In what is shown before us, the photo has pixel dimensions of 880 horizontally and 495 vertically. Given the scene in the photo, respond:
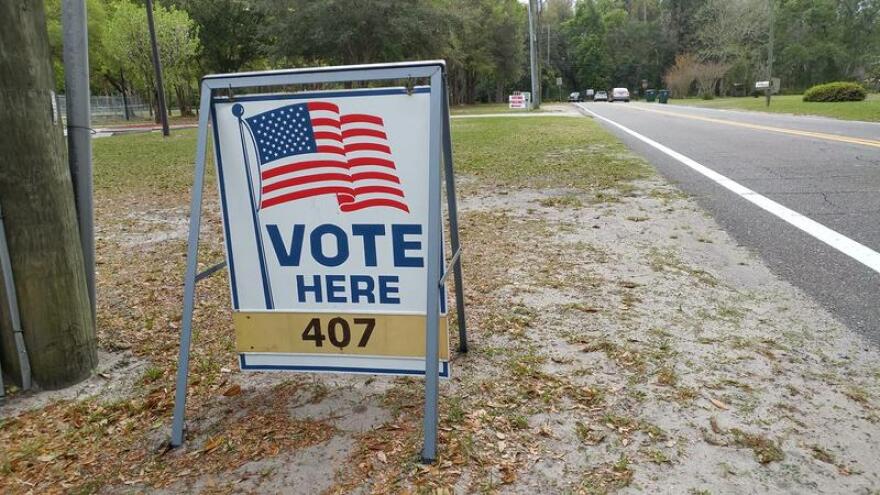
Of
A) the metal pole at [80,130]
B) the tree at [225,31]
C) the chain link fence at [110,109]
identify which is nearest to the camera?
the metal pole at [80,130]

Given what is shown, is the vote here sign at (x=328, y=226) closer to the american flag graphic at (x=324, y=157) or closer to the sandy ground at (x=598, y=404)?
the american flag graphic at (x=324, y=157)

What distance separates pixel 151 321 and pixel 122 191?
7.37 metres

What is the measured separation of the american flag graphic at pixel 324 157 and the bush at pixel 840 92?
36.8 meters

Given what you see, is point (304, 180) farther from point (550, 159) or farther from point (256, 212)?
point (550, 159)

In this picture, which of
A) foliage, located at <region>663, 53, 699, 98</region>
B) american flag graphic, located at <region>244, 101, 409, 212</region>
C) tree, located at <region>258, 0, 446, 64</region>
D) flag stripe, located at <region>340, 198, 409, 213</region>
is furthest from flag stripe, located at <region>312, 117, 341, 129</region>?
foliage, located at <region>663, 53, 699, 98</region>

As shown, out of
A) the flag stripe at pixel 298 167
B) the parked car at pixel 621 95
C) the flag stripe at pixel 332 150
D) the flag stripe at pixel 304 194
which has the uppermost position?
the parked car at pixel 621 95

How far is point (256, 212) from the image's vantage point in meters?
2.97

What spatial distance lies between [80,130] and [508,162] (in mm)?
9642

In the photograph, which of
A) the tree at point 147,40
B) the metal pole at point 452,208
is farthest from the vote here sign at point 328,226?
the tree at point 147,40

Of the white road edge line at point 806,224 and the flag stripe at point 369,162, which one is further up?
the flag stripe at point 369,162

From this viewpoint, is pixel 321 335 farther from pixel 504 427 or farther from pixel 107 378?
pixel 107 378

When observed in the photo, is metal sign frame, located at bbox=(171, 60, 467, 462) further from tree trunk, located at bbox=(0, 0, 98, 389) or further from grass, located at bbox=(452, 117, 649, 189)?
grass, located at bbox=(452, 117, 649, 189)

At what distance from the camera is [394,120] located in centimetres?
279

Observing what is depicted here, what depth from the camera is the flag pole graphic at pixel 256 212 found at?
2884mm
